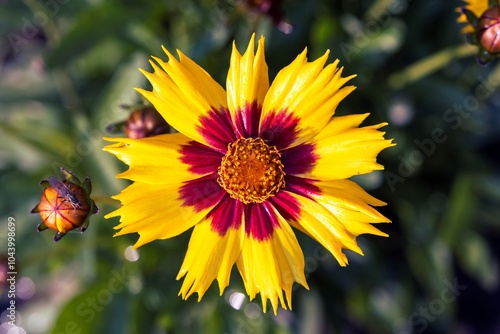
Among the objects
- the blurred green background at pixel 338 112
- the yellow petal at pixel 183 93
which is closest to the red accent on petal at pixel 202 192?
the yellow petal at pixel 183 93

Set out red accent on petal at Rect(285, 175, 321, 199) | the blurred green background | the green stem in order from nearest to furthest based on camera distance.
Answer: red accent on petal at Rect(285, 175, 321, 199), the green stem, the blurred green background

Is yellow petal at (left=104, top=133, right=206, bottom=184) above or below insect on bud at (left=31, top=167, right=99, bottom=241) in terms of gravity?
above

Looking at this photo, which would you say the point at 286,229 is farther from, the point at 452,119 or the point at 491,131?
the point at 491,131

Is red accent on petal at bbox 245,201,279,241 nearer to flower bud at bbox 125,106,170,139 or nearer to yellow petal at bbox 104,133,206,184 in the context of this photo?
yellow petal at bbox 104,133,206,184

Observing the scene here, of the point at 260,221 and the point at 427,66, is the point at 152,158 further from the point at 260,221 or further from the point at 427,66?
the point at 427,66

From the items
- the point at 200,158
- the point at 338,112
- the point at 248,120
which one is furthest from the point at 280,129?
the point at 338,112

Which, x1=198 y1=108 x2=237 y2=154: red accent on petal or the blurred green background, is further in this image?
the blurred green background

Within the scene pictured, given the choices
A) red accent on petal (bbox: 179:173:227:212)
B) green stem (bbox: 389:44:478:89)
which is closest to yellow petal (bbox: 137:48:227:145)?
red accent on petal (bbox: 179:173:227:212)
